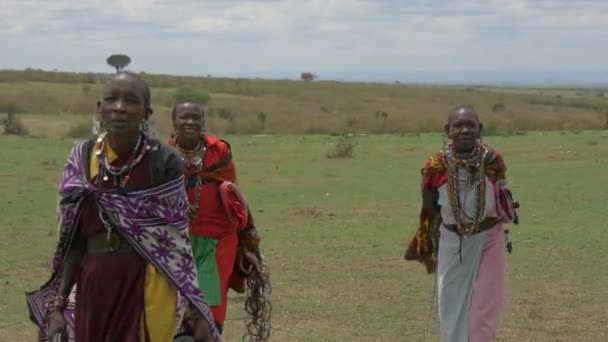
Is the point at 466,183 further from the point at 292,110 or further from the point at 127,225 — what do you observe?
the point at 292,110

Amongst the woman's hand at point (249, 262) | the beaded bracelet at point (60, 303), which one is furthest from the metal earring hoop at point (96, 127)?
the woman's hand at point (249, 262)

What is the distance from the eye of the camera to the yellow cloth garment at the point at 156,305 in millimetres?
4012

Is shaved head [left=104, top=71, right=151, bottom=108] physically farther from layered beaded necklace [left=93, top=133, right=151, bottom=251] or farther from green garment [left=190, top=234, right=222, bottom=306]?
green garment [left=190, top=234, right=222, bottom=306]

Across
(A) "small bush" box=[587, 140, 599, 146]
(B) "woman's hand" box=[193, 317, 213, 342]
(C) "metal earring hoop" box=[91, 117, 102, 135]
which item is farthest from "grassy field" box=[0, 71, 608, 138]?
(B) "woman's hand" box=[193, 317, 213, 342]

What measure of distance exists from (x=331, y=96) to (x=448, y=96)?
13391 mm

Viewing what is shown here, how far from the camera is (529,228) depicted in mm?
13602

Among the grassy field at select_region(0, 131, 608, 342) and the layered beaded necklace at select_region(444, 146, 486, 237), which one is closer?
the layered beaded necklace at select_region(444, 146, 486, 237)

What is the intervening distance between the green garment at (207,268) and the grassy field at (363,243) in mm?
1999

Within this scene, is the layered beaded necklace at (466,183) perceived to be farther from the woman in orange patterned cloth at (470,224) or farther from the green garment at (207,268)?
the green garment at (207,268)

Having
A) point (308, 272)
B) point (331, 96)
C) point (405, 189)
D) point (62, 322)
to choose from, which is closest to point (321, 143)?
point (405, 189)

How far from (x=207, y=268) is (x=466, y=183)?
1.65 meters

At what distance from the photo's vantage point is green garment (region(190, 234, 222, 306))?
5.91 metres

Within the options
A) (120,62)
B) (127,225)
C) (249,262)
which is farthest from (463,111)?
(127,225)

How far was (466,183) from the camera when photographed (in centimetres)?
629
